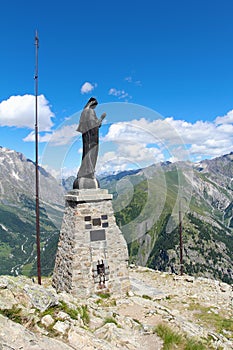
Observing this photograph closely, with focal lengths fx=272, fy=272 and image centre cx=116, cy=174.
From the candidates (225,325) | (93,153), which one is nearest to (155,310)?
(225,325)

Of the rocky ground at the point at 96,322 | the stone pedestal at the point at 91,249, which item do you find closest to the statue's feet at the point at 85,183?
the stone pedestal at the point at 91,249

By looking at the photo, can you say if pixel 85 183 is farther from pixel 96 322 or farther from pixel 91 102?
pixel 96 322

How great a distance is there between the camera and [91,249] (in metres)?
14.4

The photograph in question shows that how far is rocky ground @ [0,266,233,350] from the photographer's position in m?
6.25

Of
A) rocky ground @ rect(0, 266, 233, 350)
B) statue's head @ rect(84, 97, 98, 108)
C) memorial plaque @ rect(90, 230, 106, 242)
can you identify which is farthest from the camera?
statue's head @ rect(84, 97, 98, 108)

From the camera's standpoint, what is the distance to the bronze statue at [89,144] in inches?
615

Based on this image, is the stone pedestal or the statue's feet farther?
the statue's feet

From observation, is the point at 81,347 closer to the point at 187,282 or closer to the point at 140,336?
the point at 140,336

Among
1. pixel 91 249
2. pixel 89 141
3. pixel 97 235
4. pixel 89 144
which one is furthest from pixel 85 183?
pixel 91 249

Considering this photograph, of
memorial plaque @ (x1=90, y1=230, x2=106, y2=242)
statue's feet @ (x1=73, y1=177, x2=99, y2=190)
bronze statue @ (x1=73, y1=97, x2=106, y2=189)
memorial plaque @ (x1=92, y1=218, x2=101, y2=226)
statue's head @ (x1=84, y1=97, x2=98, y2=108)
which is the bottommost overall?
memorial plaque @ (x1=90, y1=230, x2=106, y2=242)

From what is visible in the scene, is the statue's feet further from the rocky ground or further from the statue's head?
the rocky ground

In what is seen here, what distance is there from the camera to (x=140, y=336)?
27.7ft

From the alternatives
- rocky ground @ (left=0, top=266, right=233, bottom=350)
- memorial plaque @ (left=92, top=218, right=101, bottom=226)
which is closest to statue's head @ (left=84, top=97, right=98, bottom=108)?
memorial plaque @ (left=92, top=218, right=101, bottom=226)

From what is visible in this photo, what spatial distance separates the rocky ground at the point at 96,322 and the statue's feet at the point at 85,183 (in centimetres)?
580
